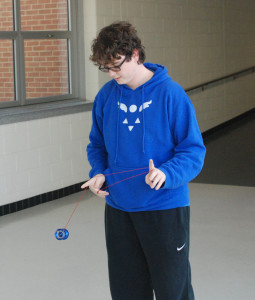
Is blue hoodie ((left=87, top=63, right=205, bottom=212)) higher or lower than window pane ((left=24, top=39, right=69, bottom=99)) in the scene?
lower

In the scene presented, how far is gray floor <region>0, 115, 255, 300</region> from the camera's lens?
3070 millimetres

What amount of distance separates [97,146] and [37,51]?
339cm

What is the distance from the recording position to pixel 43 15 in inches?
207

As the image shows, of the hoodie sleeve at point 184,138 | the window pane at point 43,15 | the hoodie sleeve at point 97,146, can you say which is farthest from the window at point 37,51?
the hoodie sleeve at point 184,138

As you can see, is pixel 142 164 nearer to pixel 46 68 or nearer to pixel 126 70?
pixel 126 70

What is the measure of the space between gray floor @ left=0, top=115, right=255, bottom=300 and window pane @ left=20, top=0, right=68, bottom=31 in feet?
5.50

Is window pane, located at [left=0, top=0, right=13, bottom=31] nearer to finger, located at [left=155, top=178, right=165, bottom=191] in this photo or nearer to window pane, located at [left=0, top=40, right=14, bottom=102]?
window pane, located at [left=0, top=40, right=14, bottom=102]

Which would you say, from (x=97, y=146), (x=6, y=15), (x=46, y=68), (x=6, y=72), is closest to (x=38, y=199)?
(x=6, y=72)

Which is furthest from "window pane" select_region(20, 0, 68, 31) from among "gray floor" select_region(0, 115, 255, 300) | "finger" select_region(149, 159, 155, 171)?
"finger" select_region(149, 159, 155, 171)

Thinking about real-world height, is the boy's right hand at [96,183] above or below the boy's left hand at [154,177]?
below

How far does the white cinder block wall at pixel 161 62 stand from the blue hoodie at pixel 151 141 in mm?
2887

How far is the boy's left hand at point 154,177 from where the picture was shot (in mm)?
1673

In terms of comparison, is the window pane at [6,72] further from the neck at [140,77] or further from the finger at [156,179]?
the finger at [156,179]

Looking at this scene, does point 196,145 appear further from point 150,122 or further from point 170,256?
point 170,256
